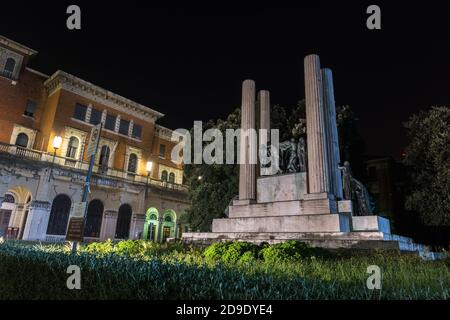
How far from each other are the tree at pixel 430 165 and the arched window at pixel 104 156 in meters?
29.5

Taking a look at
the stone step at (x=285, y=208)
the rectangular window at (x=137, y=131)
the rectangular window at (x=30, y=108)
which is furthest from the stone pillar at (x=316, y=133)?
the rectangular window at (x=30, y=108)

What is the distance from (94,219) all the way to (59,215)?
11.4 ft

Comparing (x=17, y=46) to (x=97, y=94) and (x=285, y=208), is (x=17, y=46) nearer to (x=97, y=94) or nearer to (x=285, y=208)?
(x=97, y=94)

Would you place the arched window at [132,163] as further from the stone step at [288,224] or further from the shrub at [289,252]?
the shrub at [289,252]

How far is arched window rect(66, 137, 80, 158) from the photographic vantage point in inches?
1233

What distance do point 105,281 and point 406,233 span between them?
25531 mm

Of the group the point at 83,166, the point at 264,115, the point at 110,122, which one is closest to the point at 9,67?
the point at 110,122

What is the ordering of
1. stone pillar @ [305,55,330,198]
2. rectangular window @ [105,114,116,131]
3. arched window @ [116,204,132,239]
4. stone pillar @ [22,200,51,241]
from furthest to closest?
rectangular window @ [105,114,116,131], arched window @ [116,204,132,239], stone pillar @ [22,200,51,241], stone pillar @ [305,55,330,198]

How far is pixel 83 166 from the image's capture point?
31.2 m

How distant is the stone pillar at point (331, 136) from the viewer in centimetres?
1328

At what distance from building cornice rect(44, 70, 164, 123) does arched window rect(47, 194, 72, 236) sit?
1184 centimetres

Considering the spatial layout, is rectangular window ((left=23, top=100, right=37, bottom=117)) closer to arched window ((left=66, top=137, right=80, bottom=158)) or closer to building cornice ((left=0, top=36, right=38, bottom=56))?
arched window ((left=66, top=137, right=80, bottom=158))

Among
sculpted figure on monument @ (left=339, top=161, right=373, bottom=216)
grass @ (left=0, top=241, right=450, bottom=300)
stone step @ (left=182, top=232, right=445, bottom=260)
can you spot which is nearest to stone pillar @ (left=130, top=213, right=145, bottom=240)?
stone step @ (left=182, top=232, right=445, bottom=260)

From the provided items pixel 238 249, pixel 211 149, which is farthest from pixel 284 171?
pixel 211 149
